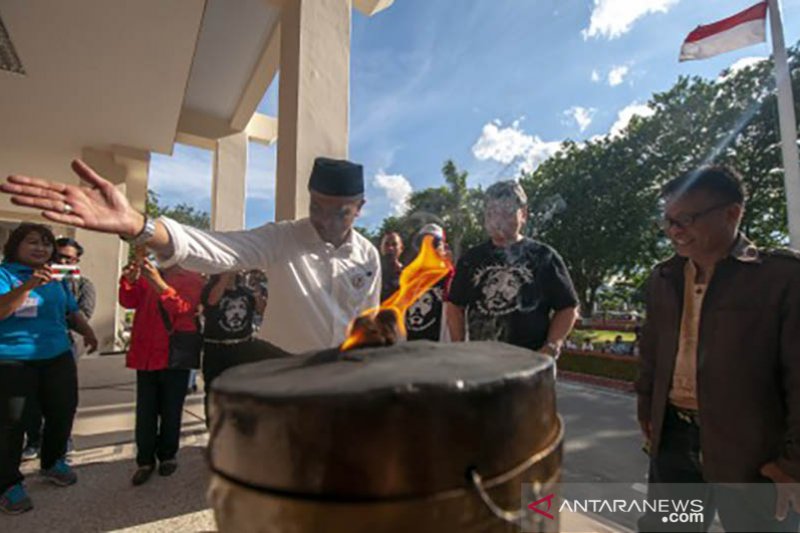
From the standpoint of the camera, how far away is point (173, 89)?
264 inches

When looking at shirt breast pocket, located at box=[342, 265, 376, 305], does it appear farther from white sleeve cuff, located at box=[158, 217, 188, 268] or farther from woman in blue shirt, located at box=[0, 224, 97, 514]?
woman in blue shirt, located at box=[0, 224, 97, 514]

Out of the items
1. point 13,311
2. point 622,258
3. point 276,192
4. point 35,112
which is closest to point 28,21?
point 35,112

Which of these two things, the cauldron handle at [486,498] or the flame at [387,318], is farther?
the flame at [387,318]

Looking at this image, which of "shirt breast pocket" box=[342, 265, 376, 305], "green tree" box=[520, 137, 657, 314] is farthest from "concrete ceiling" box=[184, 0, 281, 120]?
"green tree" box=[520, 137, 657, 314]

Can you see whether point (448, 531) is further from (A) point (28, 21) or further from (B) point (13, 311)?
(A) point (28, 21)

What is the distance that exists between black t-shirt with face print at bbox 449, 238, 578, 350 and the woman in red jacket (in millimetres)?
2319

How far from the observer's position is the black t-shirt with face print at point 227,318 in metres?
3.86

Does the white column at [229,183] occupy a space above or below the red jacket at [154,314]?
above

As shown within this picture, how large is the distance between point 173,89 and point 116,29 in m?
1.52

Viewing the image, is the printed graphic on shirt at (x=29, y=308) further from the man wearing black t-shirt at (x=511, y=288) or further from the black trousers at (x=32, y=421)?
the man wearing black t-shirt at (x=511, y=288)

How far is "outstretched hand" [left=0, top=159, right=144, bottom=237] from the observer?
1326 millimetres

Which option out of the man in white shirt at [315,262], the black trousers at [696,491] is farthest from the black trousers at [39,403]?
the black trousers at [696,491]

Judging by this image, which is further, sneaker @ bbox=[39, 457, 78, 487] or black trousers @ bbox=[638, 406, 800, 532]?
sneaker @ bbox=[39, 457, 78, 487]

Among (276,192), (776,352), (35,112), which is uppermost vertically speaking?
(35,112)
